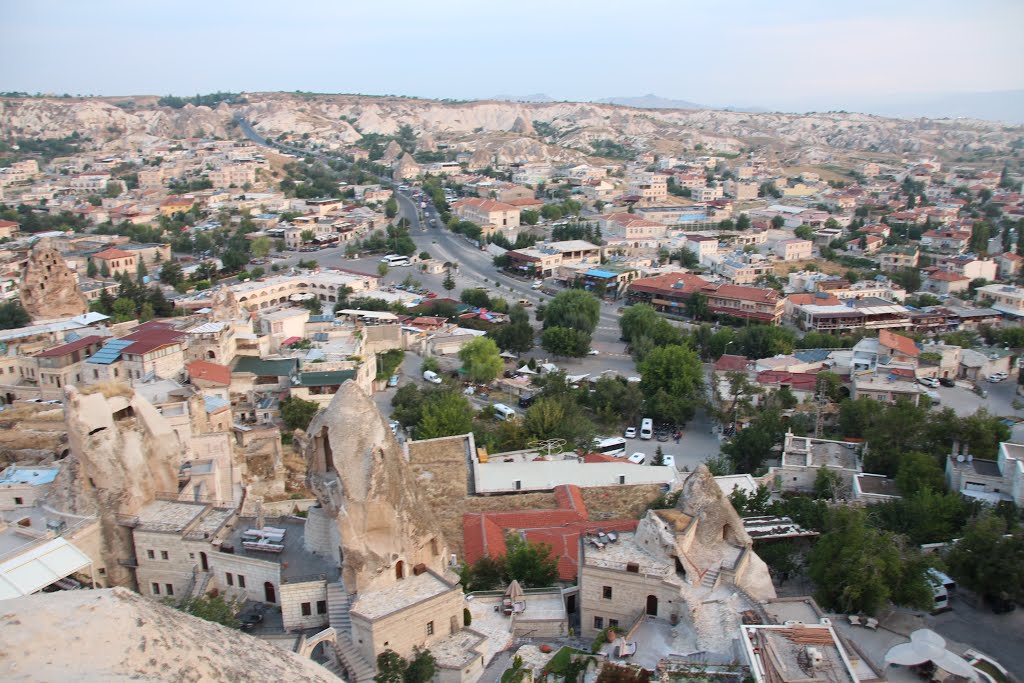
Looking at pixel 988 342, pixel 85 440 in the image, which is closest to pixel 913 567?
pixel 85 440

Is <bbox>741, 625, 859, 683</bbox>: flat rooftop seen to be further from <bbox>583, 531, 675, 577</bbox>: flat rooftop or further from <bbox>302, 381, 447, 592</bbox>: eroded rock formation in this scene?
<bbox>302, 381, 447, 592</bbox>: eroded rock formation

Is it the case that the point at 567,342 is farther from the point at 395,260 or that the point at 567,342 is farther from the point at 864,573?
the point at 395,260

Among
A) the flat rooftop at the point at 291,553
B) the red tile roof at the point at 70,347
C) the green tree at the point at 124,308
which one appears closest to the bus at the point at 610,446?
the flat rooftop at the point at 291,553

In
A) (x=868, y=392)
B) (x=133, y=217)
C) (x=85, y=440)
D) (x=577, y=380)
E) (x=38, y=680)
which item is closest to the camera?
(x=38, y=680)

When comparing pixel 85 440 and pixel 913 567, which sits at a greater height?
pixel 85 440

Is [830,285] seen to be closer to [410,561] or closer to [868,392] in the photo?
[868,392]

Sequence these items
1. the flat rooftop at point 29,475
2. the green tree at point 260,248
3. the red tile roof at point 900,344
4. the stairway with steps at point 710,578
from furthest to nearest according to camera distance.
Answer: the green tree at point 260,248 → the red tile roof at point 900,344 → the flat rooftop at point 29,475 → the stairway with steps at point 710,578

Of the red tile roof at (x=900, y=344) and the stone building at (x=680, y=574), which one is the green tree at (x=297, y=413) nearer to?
the stone building at (x=680, y=574)
